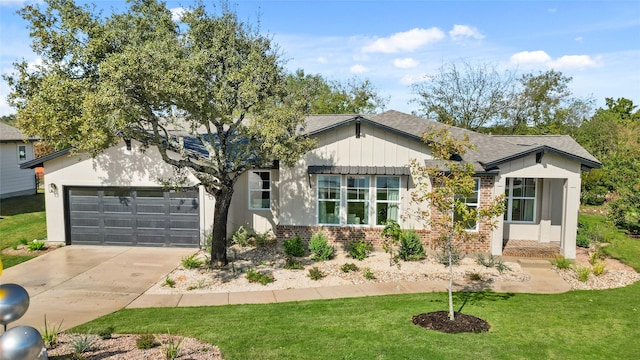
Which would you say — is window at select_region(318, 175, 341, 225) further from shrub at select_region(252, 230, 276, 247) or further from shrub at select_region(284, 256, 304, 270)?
shrub at select_region(284, 256, 304, 270)

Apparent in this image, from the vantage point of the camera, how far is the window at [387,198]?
16.0m

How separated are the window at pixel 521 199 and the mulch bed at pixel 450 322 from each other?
874 centimetres

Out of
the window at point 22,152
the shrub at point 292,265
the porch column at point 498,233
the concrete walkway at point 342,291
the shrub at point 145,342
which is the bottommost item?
the concrete walkway at point 342,291

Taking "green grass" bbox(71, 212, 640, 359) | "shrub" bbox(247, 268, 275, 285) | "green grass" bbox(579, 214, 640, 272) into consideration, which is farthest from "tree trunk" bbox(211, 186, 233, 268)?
"green grass" bbox(579, 214, 640, 272)

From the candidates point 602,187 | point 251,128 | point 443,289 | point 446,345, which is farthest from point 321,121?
point 602,187

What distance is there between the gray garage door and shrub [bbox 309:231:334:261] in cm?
470

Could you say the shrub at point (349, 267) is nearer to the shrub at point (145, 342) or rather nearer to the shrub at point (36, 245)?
the shrub at point (145, 342)

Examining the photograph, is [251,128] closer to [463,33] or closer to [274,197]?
[274,197]

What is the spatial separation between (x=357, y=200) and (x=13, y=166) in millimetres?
23186

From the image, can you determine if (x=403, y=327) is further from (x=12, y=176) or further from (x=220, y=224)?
(x=12, y=176)

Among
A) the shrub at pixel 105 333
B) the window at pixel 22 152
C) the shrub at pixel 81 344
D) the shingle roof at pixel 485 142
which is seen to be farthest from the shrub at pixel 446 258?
the window at pixel 22 152

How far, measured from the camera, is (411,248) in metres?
14.7

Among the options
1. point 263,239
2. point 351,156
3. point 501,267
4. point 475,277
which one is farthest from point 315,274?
point 501,267

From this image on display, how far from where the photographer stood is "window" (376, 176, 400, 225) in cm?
1600
